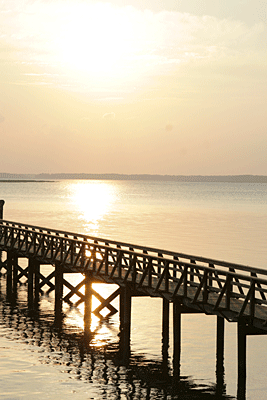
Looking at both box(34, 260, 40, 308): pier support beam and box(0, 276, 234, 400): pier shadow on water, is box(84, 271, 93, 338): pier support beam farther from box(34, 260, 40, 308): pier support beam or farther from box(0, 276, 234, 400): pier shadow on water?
box(34, 260, 40, 308): pier support beam

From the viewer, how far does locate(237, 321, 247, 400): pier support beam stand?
57.9ft

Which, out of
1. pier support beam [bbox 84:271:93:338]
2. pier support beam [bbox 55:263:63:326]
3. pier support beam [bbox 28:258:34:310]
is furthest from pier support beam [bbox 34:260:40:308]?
pier support beam [bbox 84:271:93:338]

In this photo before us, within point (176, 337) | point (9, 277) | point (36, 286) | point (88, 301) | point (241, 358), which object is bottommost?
point (241, 358)

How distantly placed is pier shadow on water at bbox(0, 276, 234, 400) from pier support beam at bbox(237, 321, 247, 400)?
0.47 metres

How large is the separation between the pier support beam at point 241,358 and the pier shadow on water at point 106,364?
469 millimetres

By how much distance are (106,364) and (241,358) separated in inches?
179

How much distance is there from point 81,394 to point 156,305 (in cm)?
1383

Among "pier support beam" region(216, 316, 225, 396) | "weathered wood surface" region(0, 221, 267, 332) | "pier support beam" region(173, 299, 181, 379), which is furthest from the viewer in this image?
"pier support beam" region(173, 299, 181, 379)

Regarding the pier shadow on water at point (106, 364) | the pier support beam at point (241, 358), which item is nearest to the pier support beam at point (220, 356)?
the pier shadow on water at point (106, 364)

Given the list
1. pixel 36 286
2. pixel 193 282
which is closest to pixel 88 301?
pixel 36 286

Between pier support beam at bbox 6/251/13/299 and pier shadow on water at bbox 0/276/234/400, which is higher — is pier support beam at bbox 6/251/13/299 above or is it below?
above

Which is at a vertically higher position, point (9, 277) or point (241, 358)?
point (9, 277)

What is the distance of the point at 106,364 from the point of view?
20.6 m

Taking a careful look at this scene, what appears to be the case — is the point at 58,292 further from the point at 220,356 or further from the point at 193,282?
the point at 220,356
